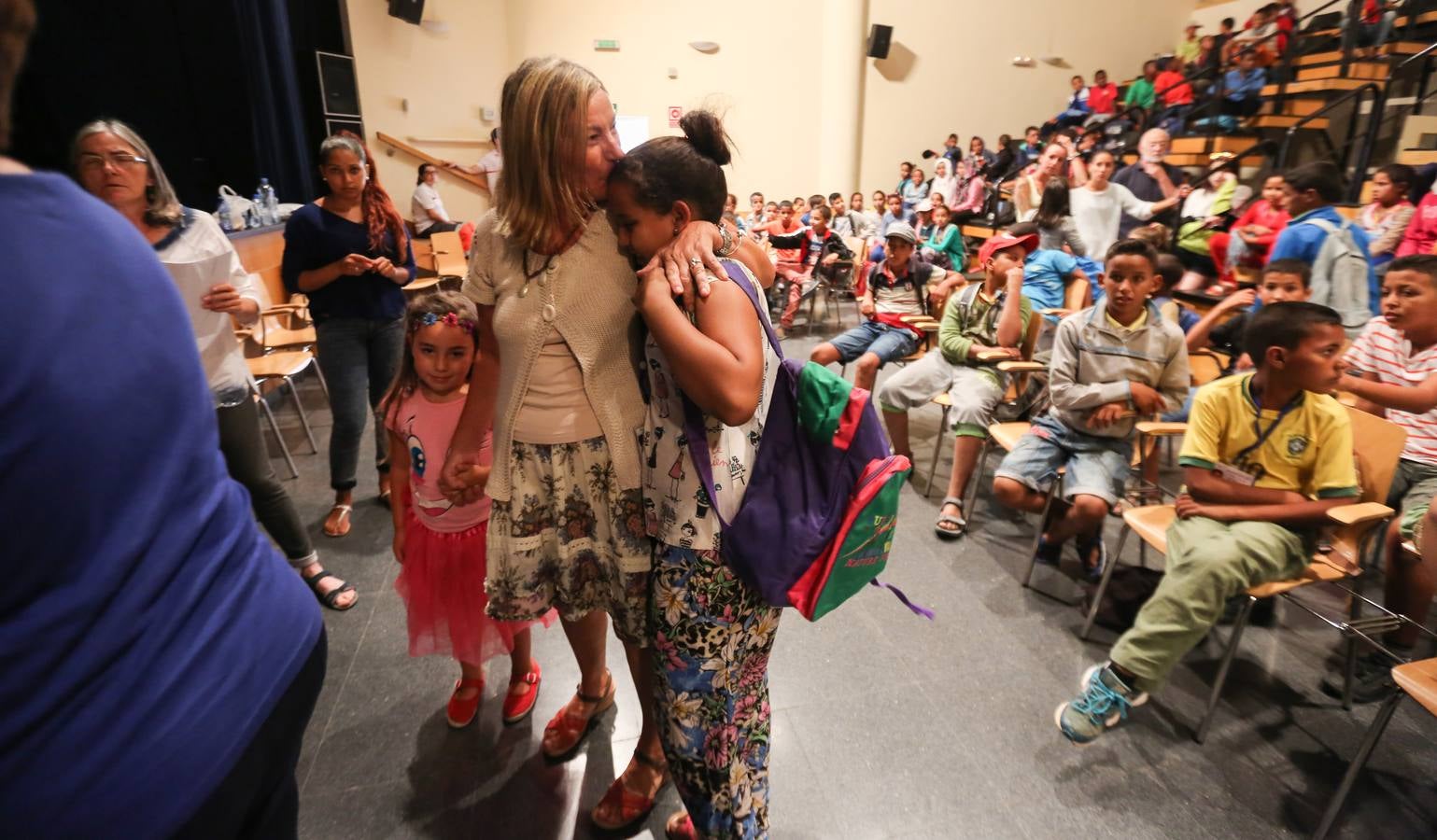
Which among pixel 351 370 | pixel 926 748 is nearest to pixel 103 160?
pixel 351 370

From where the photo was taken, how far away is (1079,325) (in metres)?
2.72

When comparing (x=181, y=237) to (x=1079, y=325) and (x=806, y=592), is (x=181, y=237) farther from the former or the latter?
(x=1079, y=325)

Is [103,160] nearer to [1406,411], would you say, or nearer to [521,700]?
[521,700]

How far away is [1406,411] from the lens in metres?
2.38

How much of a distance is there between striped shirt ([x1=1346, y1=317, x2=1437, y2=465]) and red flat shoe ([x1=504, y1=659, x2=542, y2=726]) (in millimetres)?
2954

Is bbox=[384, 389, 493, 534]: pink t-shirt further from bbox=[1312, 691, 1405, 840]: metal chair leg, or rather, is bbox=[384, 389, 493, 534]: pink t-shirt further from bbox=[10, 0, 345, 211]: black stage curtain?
bbox=[10, 0, 345, 211]: black stage curtain

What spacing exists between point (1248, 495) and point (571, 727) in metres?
2.05

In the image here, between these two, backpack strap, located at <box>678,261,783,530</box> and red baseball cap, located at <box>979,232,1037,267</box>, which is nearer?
backpack strap, located at <box>678,261,783,530</box>

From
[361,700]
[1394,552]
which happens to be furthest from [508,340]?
[1394,552]

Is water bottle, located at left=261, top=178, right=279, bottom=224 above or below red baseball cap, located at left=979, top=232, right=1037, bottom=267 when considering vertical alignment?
above

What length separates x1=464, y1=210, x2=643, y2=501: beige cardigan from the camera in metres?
1.22

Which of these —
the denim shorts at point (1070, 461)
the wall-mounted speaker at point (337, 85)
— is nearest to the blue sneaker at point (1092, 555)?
the denim shorts at point (1070, 461)

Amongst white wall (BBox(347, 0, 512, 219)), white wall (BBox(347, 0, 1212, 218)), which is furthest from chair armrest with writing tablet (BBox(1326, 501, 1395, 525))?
white wall (BBox(347, 0, 512, 219))

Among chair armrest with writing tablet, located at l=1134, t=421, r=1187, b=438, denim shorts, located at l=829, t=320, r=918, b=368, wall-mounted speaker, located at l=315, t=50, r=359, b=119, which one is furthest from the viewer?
wall-mounted speaker, located at l=315, t=50, r=359, b=119
